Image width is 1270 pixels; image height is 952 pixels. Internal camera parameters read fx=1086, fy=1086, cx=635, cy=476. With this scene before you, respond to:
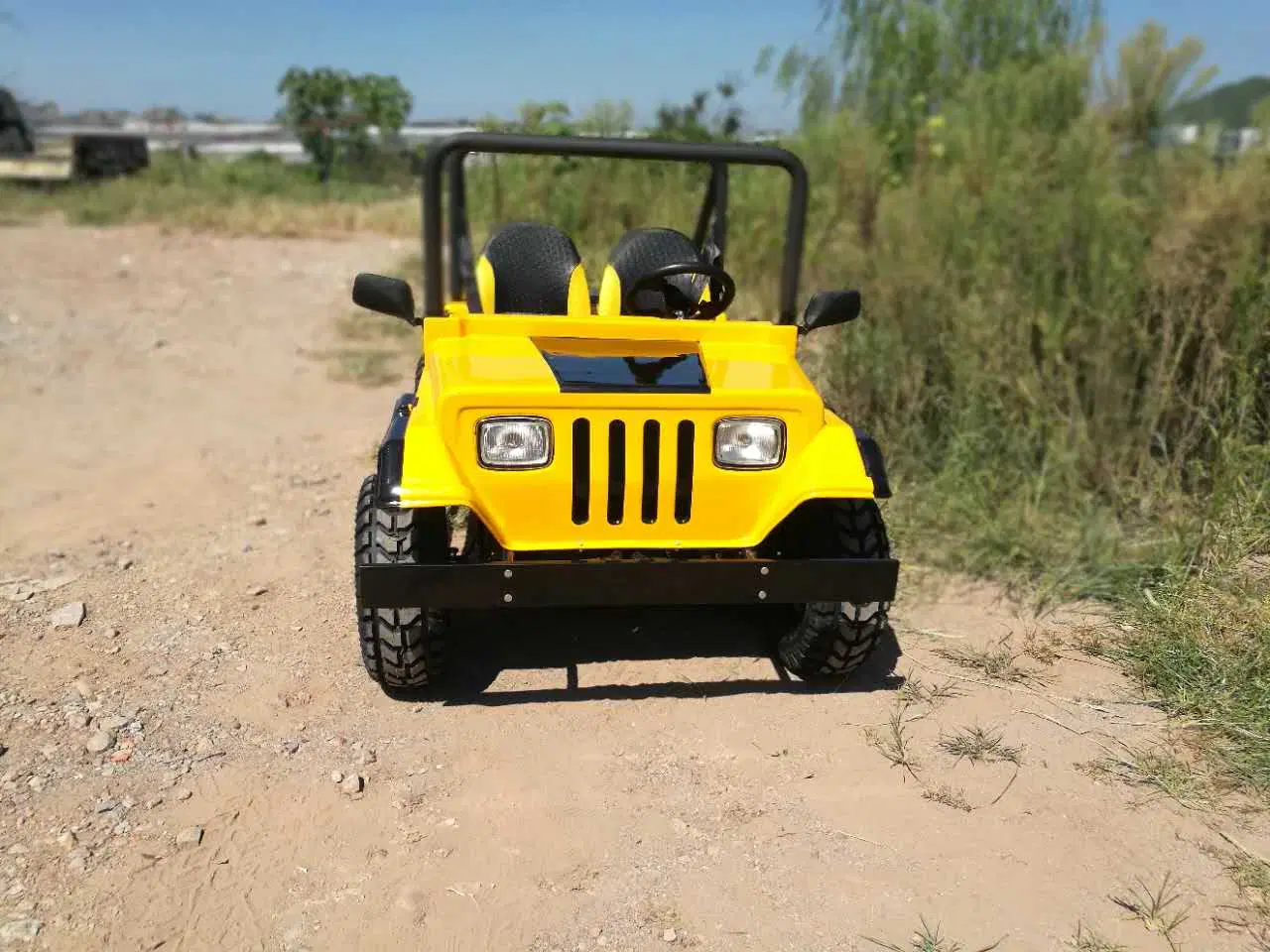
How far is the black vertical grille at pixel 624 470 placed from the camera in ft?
9.73

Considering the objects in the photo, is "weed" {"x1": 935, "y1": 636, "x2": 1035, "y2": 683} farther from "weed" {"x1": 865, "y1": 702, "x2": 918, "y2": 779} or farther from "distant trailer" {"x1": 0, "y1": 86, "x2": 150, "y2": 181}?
"distant trailer" {"x1": 0, "y1": 86, "x2": 150, "y2": 181}

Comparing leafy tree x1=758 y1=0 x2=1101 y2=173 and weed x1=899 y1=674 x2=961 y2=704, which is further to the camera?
leafy tree x1=758 y1=0 x2=1101 y2=173

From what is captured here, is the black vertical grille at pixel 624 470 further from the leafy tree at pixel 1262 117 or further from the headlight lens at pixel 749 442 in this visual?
the leafy tree at pixel 1262 117

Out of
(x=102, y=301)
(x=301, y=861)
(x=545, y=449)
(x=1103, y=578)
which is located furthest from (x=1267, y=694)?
(x=102, y=301)

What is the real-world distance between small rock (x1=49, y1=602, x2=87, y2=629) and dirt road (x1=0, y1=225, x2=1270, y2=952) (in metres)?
0.02

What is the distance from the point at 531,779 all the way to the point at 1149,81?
581cm

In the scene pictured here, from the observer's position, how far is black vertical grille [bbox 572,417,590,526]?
2.95 meters

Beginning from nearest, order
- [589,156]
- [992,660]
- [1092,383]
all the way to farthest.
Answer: [589,156] → [992,660] → [1092,383]

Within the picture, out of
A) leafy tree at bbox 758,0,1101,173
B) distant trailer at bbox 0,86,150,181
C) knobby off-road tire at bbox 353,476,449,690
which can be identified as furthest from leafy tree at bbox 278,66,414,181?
knobby off-road tire at bbox 353,476,449,690

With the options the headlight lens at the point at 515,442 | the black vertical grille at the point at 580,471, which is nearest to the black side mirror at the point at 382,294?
the headlight lens at the point at 515,442

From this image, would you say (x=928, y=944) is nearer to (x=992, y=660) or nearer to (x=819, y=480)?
(x=819, y=480)

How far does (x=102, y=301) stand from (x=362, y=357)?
2998 mm

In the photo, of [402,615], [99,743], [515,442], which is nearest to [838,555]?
[515,442]

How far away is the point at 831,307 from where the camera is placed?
3486 mm
